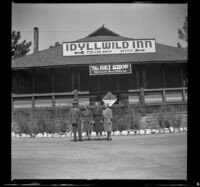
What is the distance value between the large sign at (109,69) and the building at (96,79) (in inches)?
14.8

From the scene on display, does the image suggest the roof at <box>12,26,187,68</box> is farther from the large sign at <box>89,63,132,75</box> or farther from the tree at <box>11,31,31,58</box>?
the tree at <box>11,31,31,58</box>

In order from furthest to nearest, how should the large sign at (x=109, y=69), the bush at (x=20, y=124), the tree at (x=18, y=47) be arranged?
the tree at (x=18, y=47), the large sign at (x=109, y=69), the bush at (x=20, y=124)

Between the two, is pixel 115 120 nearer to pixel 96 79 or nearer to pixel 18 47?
pixel 96 79

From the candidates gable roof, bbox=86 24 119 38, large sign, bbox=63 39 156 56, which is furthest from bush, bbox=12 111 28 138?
gable roof, bbox=86 24 119 38

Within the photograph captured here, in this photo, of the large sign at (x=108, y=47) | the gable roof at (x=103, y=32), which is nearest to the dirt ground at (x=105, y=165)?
the large sign at (x=108, y=47)

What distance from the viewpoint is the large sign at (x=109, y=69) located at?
21.4 metres

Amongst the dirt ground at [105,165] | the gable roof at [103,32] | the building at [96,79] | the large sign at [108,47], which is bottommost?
the dirt ground at [105,165]

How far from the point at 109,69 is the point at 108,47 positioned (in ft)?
9.02

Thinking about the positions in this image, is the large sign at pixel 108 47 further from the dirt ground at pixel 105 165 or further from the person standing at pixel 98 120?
the dirt ground at pixel 105 165

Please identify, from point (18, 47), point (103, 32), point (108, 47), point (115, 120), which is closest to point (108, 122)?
point (115, 120)

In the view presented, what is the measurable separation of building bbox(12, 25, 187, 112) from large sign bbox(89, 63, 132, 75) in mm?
377

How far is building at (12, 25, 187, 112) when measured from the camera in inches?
890
